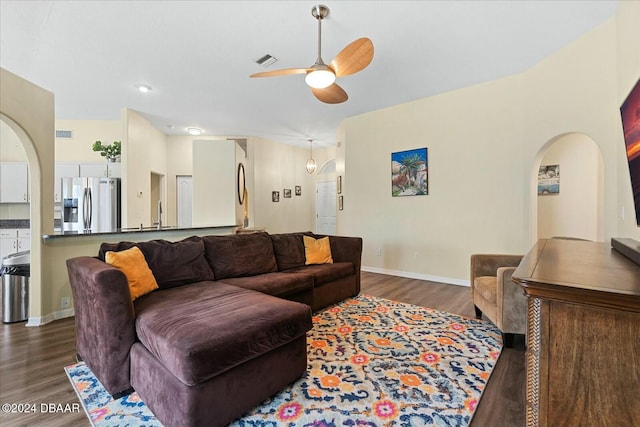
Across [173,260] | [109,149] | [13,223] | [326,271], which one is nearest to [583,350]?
[326,271]

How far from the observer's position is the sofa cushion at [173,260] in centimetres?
242

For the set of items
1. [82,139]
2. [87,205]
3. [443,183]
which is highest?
[82,139]

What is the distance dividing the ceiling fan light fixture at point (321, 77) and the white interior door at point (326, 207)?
5417 millimetres

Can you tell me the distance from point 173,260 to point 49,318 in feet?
5.37

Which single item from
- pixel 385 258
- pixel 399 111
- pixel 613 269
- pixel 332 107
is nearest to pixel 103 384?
pixel 613 269

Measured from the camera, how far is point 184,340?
1413 mm

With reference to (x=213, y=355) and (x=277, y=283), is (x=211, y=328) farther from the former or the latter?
(x=277, y=283)

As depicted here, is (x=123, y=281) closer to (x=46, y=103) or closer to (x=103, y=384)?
(x=103, y=384)

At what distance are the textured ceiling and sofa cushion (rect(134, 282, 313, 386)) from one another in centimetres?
242

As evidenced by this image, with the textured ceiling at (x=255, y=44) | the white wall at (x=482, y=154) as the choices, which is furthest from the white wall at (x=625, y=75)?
the textured ceiling at (x=255, y=44)

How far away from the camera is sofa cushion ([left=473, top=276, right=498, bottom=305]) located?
2.50 metres

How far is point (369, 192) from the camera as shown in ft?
17.3

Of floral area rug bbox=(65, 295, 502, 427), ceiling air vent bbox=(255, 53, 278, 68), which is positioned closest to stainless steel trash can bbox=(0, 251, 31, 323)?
floral area rug bbox=(65, 295, 502, 427)

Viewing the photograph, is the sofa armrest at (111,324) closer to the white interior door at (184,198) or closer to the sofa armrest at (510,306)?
the sofa armrest at (510,306)
